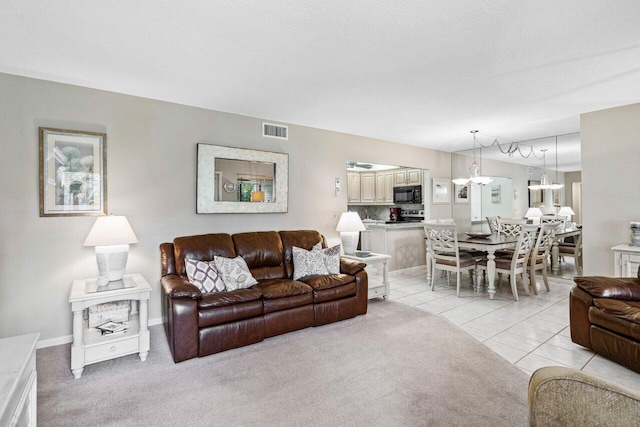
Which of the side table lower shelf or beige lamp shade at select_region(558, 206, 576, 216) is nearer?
the side table lower shelf

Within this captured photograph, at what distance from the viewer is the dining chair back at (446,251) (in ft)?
15.2

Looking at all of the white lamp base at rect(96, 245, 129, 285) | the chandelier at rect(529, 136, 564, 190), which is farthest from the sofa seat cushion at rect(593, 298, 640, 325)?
the white lamp base at rect(96, 245, 129, 285)

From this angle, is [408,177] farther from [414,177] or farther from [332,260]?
[332,260]

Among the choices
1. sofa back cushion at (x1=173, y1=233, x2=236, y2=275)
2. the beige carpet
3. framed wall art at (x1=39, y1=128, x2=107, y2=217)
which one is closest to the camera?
the beige carpet

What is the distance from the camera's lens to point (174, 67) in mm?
2779

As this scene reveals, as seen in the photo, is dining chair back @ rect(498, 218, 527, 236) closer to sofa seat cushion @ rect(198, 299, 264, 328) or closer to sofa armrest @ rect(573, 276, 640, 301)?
sofa armrest @ rect(573, 276, 640, 301)

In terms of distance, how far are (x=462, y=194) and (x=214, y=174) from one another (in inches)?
212

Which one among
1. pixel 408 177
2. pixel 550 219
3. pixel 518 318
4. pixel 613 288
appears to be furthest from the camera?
pixel 408 177

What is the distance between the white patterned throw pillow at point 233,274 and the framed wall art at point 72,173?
4.26 feet

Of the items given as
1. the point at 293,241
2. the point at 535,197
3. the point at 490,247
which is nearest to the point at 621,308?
the point at 490,247

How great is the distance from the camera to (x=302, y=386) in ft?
7.50

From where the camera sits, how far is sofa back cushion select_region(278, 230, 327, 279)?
3943mm

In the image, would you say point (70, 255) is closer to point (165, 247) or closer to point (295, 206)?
point (165, 247)

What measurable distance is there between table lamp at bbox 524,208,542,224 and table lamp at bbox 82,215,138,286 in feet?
20.7
